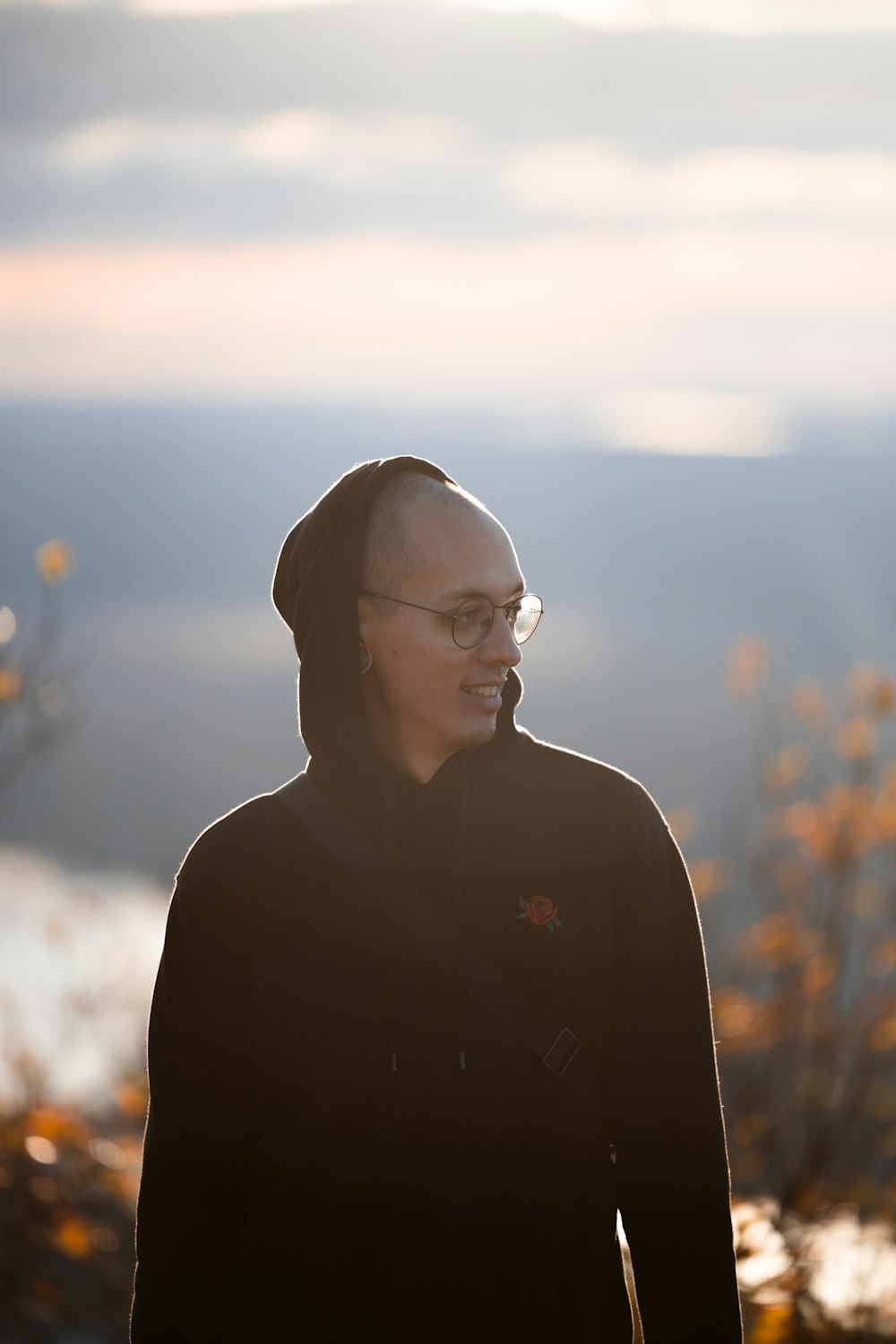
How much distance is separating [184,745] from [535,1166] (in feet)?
75.3

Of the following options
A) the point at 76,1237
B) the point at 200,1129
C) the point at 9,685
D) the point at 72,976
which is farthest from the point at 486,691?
the point at 72,976

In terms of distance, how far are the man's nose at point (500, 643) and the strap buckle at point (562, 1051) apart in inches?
20.3

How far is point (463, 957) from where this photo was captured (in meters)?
1.98

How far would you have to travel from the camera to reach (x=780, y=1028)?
237 inches

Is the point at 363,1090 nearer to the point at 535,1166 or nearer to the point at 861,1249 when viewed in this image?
the point at 535,1166

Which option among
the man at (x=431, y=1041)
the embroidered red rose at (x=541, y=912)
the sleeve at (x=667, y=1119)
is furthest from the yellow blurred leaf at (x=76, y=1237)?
the embroidered red rose at (x=541, y=912)

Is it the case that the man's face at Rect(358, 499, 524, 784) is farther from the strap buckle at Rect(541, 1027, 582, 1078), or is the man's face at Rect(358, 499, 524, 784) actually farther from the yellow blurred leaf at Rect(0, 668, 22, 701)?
the yellow blurred leaf at Rect(0, 668, 22, 701)

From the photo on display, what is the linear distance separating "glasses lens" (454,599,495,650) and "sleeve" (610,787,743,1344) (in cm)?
35

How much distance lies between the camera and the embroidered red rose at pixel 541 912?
79.0 inches


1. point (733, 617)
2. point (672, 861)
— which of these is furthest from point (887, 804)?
point (733, 617)

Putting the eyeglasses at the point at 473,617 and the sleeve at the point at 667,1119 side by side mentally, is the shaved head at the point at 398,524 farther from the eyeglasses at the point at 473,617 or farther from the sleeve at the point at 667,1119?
the sleeve at the point at 667,1119

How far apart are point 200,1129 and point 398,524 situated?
0.91m

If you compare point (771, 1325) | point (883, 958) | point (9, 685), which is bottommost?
point (771, 1325)

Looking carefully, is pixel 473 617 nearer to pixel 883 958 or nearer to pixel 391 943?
pixel 391 943
